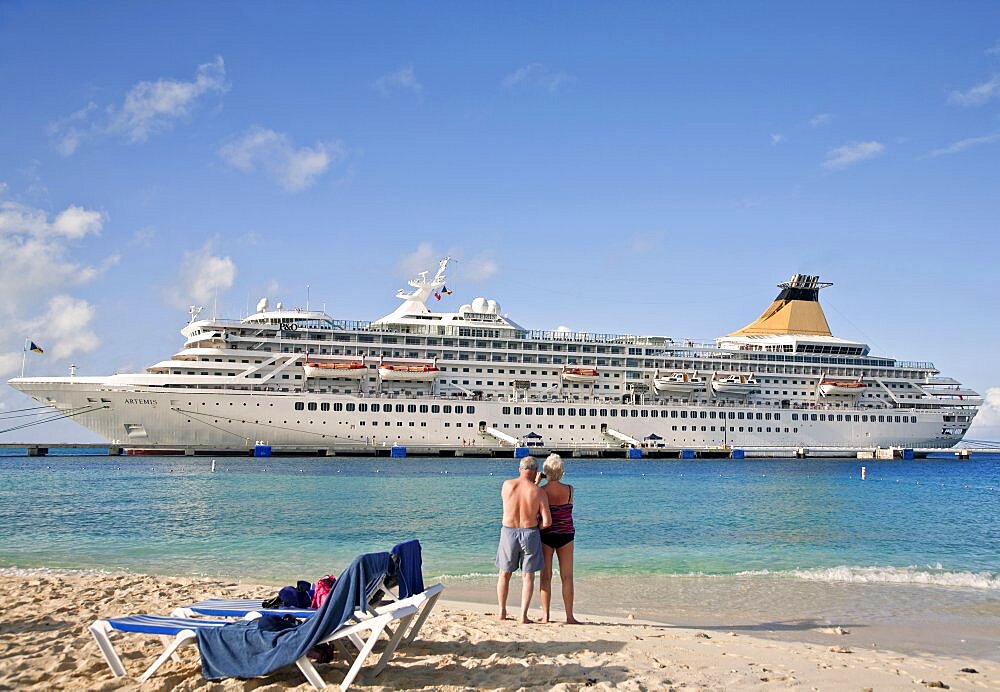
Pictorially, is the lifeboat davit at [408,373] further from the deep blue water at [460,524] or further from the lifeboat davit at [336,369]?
the deep blue water at [460,524]

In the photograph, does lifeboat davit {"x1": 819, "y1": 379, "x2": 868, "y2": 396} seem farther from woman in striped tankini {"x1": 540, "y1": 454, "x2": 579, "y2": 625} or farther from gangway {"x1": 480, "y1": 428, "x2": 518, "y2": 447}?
woman in striped tankini {"x1": 540, "y1": 454, "x2": 579, "y2": 625}

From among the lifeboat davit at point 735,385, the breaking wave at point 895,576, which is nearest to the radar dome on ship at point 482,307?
→ the lifeboat davit at point 735,385

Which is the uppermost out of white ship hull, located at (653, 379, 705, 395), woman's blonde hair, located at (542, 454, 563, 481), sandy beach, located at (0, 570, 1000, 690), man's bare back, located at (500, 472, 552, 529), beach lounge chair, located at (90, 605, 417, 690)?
white ship hull, located at (653, 379, 705, 395)

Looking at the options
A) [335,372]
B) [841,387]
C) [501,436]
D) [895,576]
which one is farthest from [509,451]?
[895,576]

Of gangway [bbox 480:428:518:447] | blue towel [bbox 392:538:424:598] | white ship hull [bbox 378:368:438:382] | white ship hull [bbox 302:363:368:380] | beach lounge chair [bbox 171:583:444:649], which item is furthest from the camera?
white ship hull [bbox 378:368:438:382]

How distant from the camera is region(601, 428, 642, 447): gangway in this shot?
47.4 metres

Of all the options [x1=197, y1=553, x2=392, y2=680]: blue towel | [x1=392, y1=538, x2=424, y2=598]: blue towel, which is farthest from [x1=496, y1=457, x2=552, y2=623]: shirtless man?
[x1=197, y1=553, x2=392, y2=680]: blue towel

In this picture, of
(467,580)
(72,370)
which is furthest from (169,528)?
(72,370)

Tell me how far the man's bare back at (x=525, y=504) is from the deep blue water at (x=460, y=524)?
4.22 metres

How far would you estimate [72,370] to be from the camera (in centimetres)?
4019

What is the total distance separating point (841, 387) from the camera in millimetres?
54531

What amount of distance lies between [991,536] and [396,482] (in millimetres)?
17265

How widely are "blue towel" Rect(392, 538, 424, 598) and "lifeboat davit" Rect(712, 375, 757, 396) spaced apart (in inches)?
1897

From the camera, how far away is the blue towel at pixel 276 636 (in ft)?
17.0
